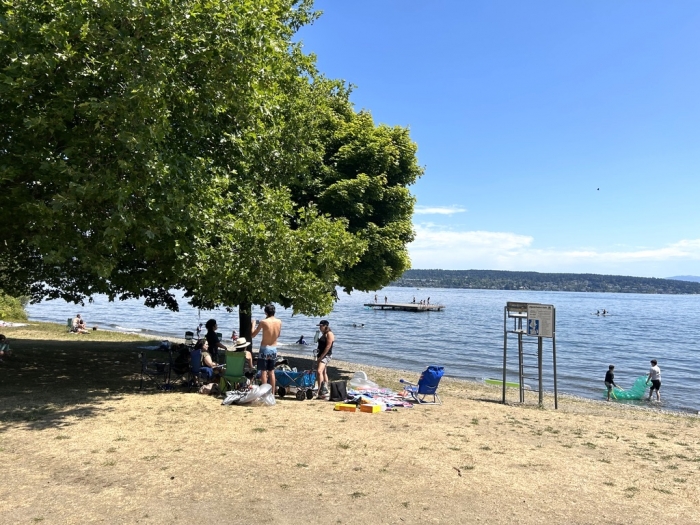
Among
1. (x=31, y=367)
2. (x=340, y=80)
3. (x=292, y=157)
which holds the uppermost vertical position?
(x=340, y=80)

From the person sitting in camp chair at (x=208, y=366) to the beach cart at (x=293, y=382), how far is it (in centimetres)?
141

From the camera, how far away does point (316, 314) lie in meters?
13.7

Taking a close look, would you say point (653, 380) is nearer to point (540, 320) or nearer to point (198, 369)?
point (540, 320)

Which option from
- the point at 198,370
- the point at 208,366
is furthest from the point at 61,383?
the point at 208,366

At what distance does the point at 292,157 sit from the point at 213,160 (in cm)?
388

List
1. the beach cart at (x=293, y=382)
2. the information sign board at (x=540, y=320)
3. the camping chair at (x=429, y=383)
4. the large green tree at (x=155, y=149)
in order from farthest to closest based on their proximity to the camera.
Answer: the information sign board at (x=540, y=320) < the camping chair at (x=429, y=383) < the beach cart at (x=293, y=382) < the large green tree at (x=155, y=149)

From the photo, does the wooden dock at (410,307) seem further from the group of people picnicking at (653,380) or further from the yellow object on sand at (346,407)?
the yellow object on sand at (346,407)

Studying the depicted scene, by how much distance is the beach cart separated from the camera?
1176 centimetres

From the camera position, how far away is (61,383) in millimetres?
12156

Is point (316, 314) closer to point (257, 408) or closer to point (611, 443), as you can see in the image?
point (257, 408)

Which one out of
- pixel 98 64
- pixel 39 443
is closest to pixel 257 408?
pixel 39 443

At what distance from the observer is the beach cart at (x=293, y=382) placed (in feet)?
38.6

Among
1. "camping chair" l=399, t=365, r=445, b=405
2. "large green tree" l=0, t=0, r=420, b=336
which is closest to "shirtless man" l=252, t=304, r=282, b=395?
"large green tree" l=0, t=0, r=420, b=336

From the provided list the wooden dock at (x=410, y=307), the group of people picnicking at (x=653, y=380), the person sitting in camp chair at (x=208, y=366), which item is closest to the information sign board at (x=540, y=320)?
the person sitting in camp chair at (x=208, y=366)
